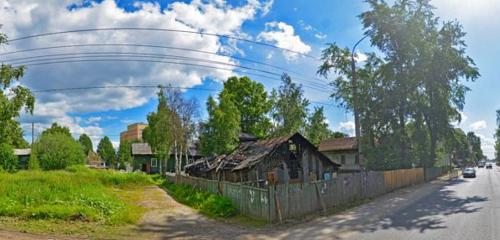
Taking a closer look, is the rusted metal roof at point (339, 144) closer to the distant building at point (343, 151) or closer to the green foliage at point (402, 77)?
the distant building at point (343, 151)

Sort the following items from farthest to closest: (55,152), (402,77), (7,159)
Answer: (55,152) < (7,159) < (402,77)

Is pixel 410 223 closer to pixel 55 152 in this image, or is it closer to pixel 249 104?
pixel 249 104

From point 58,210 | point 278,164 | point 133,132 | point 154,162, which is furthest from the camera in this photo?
point 133,132

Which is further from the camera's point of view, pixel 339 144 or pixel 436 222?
pixel 339 144

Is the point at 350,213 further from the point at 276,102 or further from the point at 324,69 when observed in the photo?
the point at 276,102

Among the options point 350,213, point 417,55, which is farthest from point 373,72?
point 350,213

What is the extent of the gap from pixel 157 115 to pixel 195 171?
40.9 feet

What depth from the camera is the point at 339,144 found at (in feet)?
178

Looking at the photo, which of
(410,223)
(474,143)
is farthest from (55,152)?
(474,143)

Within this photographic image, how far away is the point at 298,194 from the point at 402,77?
90.6ft

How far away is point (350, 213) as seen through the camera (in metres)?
16.8

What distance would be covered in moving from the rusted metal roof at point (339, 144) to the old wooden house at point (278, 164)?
77.5 ft

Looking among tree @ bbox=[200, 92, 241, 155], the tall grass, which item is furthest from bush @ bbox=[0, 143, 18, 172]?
the tall grass

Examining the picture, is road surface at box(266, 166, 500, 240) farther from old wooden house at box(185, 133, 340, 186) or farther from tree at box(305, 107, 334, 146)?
tree at box(305, 107, 334, 146)
